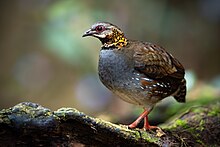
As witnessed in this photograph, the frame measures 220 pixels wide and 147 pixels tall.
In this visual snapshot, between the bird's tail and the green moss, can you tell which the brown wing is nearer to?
the bird's tail

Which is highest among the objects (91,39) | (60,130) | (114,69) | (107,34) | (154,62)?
(91,39)

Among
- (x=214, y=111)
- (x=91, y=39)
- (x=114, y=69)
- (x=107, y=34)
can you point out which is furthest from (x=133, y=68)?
(x=91, y=39)

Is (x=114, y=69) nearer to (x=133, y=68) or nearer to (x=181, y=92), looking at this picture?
(x=133, y=68)

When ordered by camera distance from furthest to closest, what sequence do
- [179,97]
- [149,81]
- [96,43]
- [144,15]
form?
[144,15]
[96,43]
[179,97]
[149,81]

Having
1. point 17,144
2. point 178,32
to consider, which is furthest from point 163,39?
point 17,144

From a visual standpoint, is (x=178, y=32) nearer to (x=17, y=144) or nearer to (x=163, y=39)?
(x=163, y=39)

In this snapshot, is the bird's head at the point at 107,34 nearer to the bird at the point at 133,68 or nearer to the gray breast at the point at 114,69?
the bird at the point at 133,68

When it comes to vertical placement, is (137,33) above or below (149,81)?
above
